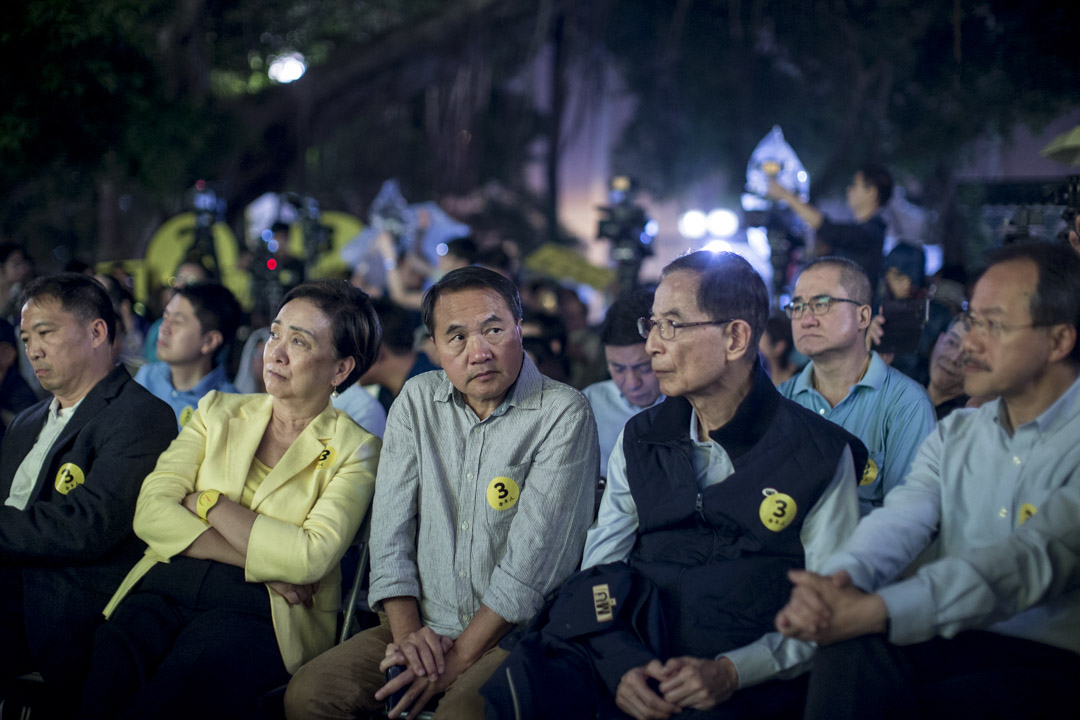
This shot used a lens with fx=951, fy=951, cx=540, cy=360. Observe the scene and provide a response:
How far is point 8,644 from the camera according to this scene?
3.04m

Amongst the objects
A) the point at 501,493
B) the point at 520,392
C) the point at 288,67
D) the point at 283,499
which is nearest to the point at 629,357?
the point at 520,392

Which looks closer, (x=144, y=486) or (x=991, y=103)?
(x=144, y=486)

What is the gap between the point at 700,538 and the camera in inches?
100

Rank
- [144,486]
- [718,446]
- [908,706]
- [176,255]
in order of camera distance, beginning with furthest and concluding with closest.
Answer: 1. [176,255]
2. [144,486]
3. [718,446]
4. [908,706]

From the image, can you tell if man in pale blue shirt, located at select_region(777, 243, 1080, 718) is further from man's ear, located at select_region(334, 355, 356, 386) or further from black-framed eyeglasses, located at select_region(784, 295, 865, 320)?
man's ear, located at select_region(334, 355, 356, 386)

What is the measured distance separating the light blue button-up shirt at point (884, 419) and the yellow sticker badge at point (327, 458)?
5.63 ft

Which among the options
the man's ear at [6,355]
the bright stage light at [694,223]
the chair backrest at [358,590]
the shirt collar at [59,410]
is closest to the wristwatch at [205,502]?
the chair backrest at [358,590]

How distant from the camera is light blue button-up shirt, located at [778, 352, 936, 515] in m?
3.19

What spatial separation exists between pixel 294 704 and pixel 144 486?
0.87m

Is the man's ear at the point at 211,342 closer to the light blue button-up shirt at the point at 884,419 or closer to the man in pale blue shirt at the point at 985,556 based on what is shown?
the light blue button-up shirt at the point at 884,419

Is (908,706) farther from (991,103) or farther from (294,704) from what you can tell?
(991,103)

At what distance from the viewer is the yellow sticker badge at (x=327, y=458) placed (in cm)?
304

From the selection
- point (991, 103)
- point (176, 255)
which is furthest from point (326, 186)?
point (991, 103)

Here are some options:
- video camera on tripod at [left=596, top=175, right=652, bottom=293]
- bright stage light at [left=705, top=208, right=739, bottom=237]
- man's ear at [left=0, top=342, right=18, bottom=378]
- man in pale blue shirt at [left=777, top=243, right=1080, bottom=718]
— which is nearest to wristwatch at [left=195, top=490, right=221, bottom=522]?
man in pale blue shirt at [left=777, top=243, right=1080, bottom=718]
